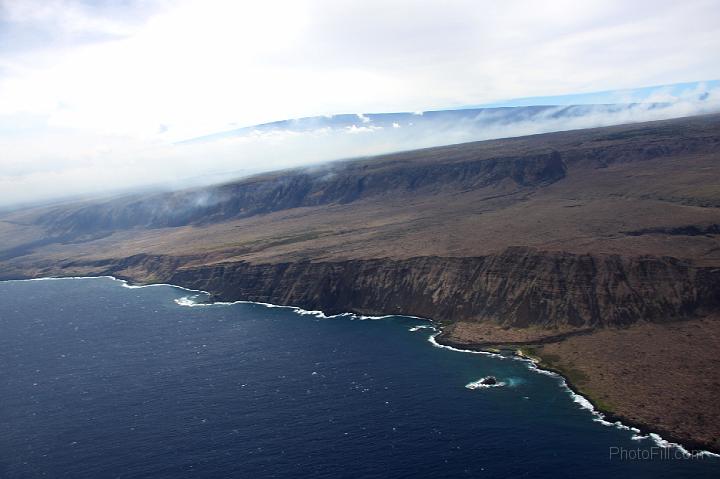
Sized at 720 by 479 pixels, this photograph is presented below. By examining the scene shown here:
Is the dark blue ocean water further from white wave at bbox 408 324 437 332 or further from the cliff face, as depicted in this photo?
the cliff face

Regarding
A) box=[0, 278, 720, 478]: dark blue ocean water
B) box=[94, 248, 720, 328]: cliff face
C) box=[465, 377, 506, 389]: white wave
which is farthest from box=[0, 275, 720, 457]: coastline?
box=[465, 377, 506, 389]: white wave

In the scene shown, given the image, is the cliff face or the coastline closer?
the coastline

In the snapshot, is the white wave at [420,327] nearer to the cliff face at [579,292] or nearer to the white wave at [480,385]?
the cliff face at [579,292]

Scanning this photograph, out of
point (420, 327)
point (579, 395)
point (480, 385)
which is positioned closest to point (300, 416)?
point (480, 385)

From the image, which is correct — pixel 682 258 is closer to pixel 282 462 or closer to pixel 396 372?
pixel 396 372

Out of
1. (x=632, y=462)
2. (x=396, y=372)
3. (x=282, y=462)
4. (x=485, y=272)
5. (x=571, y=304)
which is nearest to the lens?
(x=632, y=462)

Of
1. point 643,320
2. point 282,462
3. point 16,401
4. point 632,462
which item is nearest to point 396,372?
point 282,462

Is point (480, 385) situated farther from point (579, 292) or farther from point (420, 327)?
point (579, 292)

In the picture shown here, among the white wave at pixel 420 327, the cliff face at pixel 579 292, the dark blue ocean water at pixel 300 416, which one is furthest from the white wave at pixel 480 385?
the white wave at pixel 420 327
